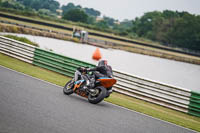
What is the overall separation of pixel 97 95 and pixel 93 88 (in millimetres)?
297

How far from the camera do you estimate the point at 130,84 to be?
46.0 ft

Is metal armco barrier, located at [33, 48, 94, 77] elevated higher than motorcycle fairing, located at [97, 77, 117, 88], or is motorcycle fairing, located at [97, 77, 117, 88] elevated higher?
motorcycle fairing, located at [97, 77, 117, 88]

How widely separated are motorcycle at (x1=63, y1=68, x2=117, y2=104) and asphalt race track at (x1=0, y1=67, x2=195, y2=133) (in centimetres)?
31

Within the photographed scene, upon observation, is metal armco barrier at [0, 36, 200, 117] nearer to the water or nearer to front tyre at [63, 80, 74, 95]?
front tyre at [63, 80, 74, 95]

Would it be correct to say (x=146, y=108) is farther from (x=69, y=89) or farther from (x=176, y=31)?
(x=176, y=31)

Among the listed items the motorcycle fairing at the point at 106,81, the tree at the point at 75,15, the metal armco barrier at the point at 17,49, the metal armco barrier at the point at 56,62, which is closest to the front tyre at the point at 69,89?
the motorcycle fairing at the point at 106,81

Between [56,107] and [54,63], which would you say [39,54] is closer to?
[54,63]

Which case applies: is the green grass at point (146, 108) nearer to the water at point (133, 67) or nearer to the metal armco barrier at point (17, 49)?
the metal armco barrier at point (17, 49)

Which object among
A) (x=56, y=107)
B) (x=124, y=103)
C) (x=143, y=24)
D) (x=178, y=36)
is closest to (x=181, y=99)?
(x=124, y=103)

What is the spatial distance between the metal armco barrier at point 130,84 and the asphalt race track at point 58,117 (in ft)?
12.5

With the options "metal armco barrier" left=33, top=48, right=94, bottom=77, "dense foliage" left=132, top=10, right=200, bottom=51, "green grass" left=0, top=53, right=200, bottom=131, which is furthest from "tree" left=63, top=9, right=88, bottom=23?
"green grass" left=0, top=53, right=200, bottom=131

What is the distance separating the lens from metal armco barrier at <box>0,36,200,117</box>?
41.3ft

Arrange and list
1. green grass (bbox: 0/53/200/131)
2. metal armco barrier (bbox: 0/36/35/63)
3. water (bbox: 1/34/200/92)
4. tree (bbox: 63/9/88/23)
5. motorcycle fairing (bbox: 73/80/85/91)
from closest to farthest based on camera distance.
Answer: motorcycle fairing (bbox: 73/80/85/91)
green grass (bbox: 0/53/200/131)
metal armco barrier (bbox: 0/36/35/63)
water (bbox: 1/34/200/92)
tree (bbox: 63/9/88/23)

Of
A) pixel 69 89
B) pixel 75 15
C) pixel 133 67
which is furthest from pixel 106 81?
pixel 75 15
